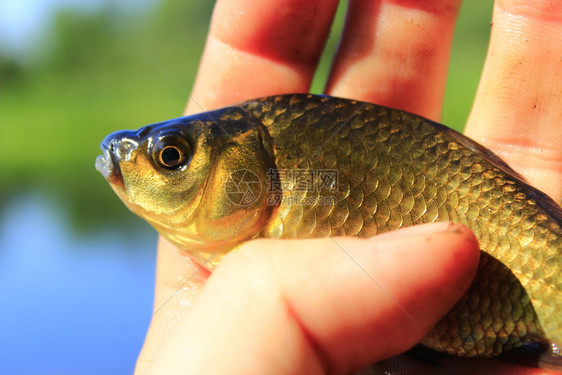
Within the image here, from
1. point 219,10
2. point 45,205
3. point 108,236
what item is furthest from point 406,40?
point 45,205

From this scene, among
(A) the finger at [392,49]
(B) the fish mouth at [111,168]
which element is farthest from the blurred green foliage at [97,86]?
(B) the fish mouth at [111,168]

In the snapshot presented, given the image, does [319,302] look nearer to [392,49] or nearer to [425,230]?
[425,230]

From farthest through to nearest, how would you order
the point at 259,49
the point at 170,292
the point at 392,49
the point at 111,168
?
the point at 392,49 → the point at 259,49 → the point at 170,292 → the point at 111,168

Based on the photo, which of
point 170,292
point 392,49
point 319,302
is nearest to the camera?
point 319,302

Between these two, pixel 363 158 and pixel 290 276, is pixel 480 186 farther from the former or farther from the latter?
pixel 290 276

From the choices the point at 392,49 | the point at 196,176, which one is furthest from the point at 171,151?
the point at 392,49

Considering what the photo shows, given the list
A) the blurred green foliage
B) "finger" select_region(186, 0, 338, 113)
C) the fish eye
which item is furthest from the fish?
the blurred green foliage

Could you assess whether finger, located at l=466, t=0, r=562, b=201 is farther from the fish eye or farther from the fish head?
the fish eye
